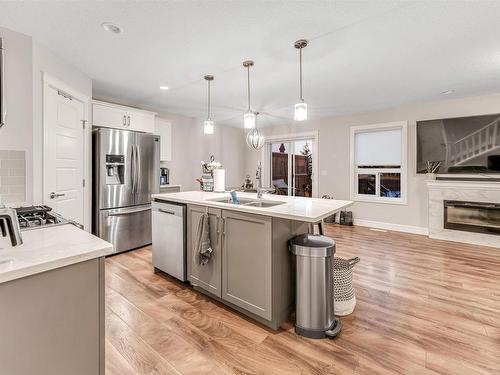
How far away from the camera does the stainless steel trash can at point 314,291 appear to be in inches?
73.3

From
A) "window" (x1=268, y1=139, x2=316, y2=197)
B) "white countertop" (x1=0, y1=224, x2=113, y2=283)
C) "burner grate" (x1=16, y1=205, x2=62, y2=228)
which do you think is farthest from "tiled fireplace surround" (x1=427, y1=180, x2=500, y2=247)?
"burner grate" (x1=16, y1=205, x2=62, y2=228)

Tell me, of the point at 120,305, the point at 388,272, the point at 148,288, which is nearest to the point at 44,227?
the point at 120,305

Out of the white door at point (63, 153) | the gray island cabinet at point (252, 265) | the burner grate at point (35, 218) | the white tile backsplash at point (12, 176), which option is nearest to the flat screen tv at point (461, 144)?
the gray island cabinet at point (252, 265)

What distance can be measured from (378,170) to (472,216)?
69.9 inches

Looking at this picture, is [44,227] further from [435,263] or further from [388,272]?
[435,263]

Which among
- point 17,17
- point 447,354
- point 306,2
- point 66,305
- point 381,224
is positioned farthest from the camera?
point 381,224

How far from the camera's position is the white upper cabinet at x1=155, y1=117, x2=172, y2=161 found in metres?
4.96

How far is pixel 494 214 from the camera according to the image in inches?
161

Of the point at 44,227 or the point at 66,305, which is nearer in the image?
the point at 66,305

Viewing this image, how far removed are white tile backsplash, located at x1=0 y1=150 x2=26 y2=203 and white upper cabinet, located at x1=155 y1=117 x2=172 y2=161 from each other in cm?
267

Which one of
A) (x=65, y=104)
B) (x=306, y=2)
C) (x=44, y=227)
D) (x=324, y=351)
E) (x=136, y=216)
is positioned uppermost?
(x=306, y=2)

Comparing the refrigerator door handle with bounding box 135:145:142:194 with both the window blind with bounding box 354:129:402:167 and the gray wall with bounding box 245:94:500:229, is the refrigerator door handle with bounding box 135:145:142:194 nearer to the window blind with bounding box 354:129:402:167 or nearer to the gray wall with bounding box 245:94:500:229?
the gray wall with bounding box 245:94:500:229

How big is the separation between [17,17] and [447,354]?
4.24m

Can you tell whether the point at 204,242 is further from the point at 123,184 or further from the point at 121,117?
the point at 121,117
